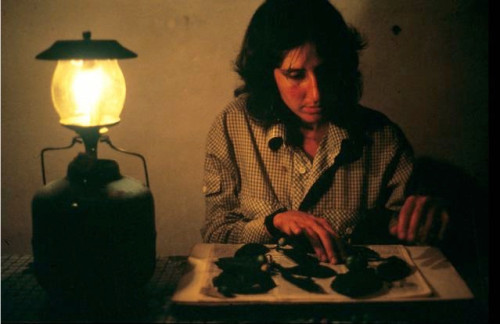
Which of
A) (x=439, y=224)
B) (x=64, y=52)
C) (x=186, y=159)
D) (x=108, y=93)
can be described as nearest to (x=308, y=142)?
(x=186, y=159)

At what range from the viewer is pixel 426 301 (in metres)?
0.98

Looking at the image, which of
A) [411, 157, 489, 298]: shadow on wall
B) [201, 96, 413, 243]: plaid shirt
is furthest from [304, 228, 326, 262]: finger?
[411, 157, 489, 298]: shadow on wall

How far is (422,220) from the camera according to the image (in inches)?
50.3

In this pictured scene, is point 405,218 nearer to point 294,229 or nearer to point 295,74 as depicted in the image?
point 294,229

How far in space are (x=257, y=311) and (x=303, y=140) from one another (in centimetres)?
82

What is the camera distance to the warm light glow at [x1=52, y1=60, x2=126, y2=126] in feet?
3.68

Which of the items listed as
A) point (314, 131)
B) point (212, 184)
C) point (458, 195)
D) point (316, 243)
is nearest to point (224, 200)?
point (212, 184)

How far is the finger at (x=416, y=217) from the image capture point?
4.14ft

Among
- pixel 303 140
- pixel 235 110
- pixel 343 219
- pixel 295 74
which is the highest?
pixel 295 74

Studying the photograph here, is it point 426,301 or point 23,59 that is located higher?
point 23,59

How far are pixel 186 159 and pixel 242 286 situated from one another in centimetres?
89

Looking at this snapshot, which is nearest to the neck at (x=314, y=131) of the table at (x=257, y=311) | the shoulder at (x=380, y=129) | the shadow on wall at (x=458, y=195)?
the shoulder at (x=380, y=129)

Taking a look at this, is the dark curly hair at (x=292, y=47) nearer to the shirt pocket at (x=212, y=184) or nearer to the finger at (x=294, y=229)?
the shirt pocket at (x=212, y=184)

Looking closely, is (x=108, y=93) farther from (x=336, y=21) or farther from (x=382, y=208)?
(x=382, y=208)
